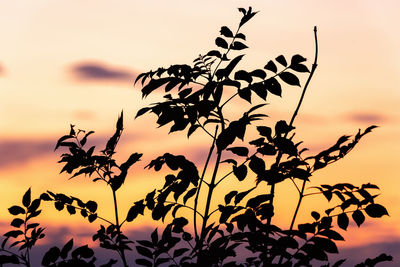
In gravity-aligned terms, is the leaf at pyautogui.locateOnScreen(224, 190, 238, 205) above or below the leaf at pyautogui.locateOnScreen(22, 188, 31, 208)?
below

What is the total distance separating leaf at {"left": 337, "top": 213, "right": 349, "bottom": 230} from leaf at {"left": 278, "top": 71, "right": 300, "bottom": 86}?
1.23 meters

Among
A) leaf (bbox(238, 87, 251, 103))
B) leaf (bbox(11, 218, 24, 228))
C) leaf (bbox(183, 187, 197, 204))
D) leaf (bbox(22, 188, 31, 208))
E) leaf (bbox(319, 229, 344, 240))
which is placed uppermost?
leaf (bbox(238, 87, 251, 103))

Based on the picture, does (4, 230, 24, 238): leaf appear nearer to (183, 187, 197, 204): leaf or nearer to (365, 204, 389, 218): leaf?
(183, 187, 197, 204): leaf

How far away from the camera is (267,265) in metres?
5.34

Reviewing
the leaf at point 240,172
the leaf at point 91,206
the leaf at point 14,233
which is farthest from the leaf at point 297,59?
the leaf at point 14,233

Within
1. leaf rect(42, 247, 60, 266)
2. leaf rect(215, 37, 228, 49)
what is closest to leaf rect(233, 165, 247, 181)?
leaf rect(215, 37, 228, 49)

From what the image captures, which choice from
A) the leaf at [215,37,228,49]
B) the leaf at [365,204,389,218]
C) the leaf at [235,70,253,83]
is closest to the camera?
the leaf at [365,204,389,218]

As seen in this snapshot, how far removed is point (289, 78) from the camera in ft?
18.3

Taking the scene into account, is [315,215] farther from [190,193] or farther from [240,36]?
[240,36]

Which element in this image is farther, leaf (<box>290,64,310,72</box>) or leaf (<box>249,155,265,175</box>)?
leaf (<box>290,64,310,72</box>)

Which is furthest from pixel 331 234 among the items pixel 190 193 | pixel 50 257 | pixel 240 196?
pixel 50 257

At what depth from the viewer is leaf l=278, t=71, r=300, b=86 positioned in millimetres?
5543

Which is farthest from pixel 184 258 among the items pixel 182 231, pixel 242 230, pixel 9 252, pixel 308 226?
pixel 9 252

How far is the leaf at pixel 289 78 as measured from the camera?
554 cm
